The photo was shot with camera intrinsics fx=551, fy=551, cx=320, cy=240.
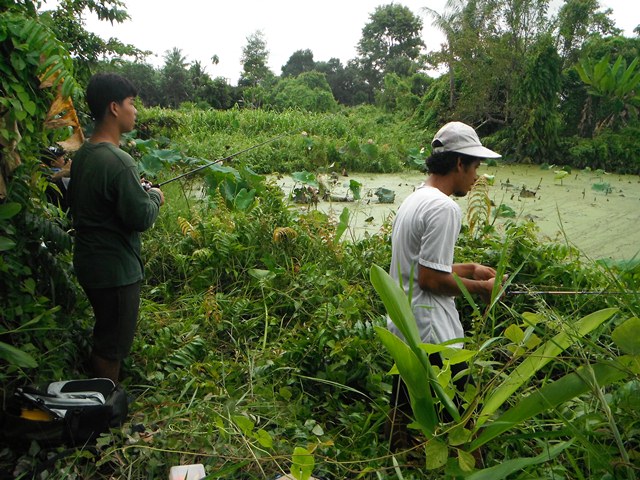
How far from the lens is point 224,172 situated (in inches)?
204

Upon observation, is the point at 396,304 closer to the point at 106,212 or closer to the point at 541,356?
the point at 541,356

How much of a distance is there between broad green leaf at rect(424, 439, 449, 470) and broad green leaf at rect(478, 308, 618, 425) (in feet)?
0.29

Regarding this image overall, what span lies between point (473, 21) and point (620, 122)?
3.71 metres

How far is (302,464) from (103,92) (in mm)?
1531

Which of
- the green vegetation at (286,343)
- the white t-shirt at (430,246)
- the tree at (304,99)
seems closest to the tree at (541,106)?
the green vegetation at (286,343)

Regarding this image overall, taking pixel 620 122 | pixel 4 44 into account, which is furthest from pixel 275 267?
pixel 620 122

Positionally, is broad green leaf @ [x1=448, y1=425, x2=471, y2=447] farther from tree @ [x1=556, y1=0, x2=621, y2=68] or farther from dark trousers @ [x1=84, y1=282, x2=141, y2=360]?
tree @ [x1=556, y1=0, x2=621, y2=68]

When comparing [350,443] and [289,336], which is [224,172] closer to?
[289,336]

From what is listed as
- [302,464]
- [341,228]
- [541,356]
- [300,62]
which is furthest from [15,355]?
[300,62]

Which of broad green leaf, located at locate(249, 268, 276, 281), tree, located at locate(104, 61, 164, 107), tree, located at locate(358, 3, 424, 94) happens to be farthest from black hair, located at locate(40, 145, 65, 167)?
tree, located at locate(358, 3, 424, 94)

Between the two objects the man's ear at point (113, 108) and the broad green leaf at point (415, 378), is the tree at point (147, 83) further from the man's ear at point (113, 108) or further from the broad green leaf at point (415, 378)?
the broad green leaf at point (415, 378)

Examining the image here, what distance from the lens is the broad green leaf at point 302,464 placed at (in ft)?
3.71

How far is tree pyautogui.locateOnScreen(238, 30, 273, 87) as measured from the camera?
97.3 feet

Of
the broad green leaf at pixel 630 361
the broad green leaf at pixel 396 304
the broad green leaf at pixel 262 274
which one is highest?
the broad green leaf at pixel 396 304
